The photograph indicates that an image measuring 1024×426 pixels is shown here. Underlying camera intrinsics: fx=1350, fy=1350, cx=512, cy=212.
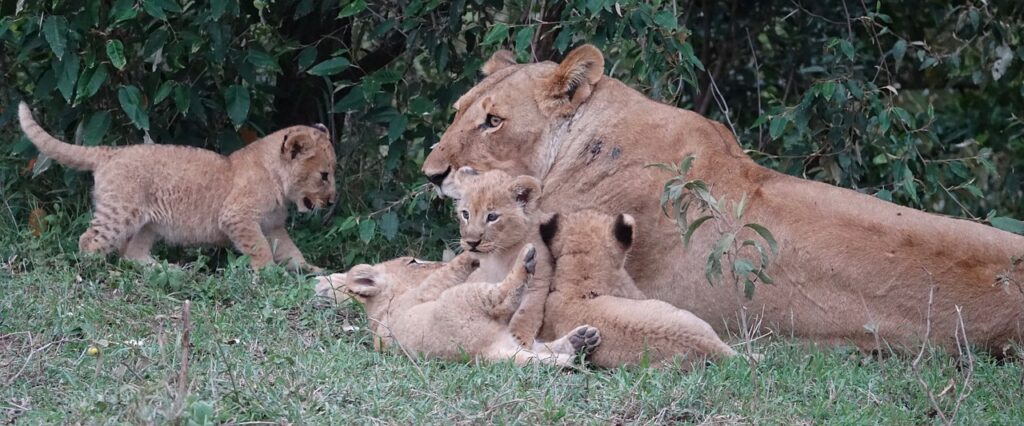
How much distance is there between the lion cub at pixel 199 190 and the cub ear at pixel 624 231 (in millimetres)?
2363

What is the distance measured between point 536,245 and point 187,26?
9.18ft

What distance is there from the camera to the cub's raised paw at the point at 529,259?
5.09m

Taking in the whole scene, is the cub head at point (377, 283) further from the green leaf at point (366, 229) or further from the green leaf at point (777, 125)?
the green leaf at point (777, 125)

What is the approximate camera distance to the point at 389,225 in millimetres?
7219

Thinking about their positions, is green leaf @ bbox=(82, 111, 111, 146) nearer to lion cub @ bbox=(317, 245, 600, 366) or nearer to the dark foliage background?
the dark foliage background

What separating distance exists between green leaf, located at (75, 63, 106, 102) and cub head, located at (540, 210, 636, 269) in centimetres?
275

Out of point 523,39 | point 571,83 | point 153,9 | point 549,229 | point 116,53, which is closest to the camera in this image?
point 549,229

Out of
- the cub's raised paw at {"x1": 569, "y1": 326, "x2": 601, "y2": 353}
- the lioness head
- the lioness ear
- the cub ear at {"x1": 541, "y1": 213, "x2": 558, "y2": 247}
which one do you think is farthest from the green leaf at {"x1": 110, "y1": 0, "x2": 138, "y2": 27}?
the cub's raised paw at {"x1": 569, "y1": 326, "x2": 601, "y2": 353}

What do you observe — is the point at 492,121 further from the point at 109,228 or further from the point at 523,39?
the point at 109,228

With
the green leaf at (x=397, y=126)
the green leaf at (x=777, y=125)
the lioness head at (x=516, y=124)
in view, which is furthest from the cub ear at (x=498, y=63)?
the green leaf at (x=777, y=125)

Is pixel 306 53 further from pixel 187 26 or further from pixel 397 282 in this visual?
pixel 397 282

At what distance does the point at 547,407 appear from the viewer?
4.30m

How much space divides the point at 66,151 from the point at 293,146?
114 cm

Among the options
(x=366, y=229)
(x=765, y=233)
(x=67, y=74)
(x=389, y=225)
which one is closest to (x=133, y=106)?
(x=67, y=74)
